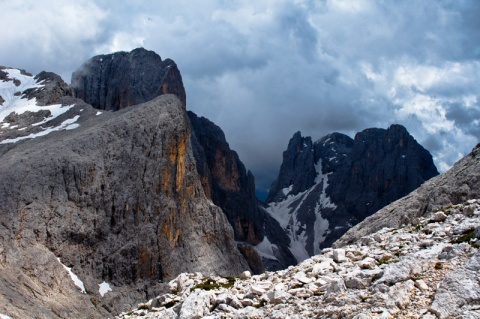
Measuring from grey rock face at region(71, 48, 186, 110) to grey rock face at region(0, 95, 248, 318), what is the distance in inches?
2547

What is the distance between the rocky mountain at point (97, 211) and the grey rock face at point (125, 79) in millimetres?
53826

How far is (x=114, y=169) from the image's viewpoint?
86.7 metres

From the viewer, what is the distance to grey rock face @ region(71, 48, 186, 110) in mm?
170000

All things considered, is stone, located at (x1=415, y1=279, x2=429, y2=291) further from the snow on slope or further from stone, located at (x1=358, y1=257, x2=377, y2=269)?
the snow on slope

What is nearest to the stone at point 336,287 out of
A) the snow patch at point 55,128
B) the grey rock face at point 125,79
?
the snow patch at point 55,128

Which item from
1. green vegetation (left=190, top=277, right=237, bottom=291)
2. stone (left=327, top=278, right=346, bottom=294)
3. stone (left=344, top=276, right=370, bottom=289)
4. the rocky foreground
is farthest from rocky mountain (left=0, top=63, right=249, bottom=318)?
stone (left=344, top=276, right=370, bottom=289)

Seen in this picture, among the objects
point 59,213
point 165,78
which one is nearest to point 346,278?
point 59,213

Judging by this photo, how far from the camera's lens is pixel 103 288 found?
7294cm

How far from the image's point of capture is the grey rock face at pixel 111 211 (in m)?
67.9

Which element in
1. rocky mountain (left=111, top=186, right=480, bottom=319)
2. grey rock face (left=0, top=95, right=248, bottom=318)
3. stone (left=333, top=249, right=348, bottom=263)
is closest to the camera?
rocky mountain (left=111, top=186, right=480, bottom=319)

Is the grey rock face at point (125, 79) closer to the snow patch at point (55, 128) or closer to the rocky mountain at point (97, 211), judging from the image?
the rocky mountain at point (97, 211)

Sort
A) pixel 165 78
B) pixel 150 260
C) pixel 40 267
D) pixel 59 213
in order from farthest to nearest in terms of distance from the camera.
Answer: pixel 165 78 < pixel 150 260 < pixel 59 213 < pixel 40 267

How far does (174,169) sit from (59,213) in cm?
2916

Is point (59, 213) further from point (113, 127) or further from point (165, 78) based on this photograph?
point (165, 78)
